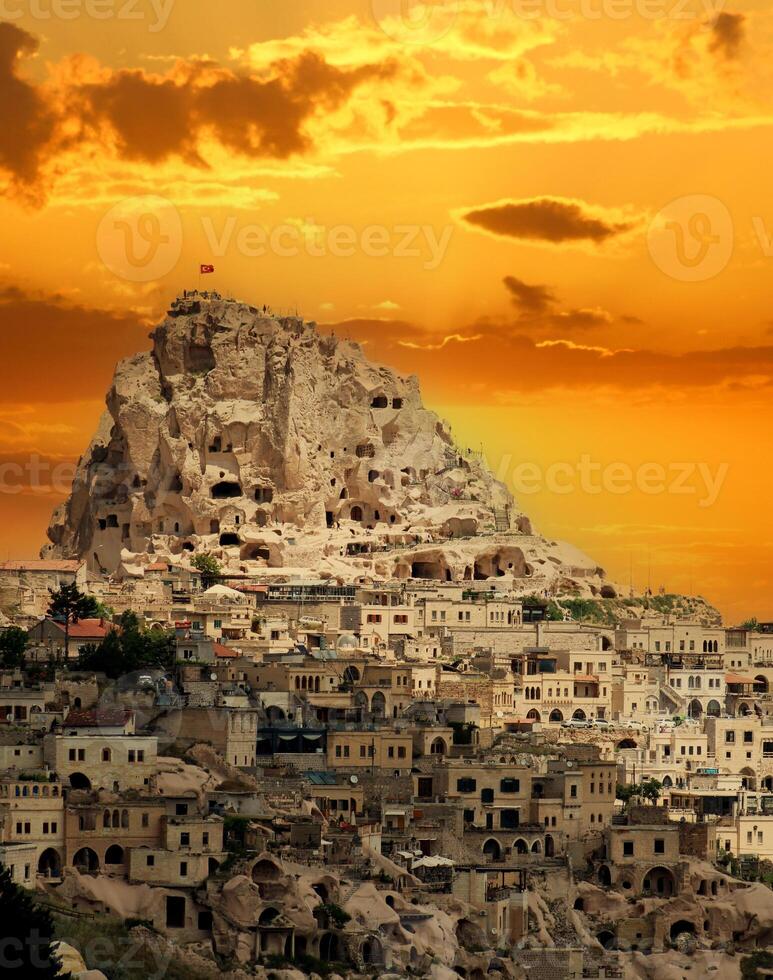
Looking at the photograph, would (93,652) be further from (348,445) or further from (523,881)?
(348,445)

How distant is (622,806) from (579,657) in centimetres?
1756

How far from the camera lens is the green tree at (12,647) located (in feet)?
311

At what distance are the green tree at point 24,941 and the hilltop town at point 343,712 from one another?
182cm

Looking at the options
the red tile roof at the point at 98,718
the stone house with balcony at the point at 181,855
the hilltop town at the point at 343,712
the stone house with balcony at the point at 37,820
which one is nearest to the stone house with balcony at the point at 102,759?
the hilltop town at the point at 343,712

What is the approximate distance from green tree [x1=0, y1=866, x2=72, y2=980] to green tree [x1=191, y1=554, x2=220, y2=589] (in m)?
53.7

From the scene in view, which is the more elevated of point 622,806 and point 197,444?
point 197,444

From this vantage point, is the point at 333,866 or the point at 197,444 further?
the point at 197,444

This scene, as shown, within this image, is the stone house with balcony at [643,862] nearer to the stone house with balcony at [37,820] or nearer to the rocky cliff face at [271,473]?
the stone house with balcony at [37,820]

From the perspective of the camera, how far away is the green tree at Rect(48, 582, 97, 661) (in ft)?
336

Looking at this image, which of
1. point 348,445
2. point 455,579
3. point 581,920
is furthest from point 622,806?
point 348,445

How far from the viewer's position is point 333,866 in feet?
253

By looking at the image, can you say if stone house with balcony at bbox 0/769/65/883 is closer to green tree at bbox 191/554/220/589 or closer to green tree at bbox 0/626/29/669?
green tree at bbox 0/626/29/669

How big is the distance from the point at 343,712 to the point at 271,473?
41137 mm

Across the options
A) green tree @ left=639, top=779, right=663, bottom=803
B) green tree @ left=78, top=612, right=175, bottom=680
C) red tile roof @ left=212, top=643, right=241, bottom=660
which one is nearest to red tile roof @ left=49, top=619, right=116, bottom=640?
green tree @ left=78, top=612, right=175, bottom=680
